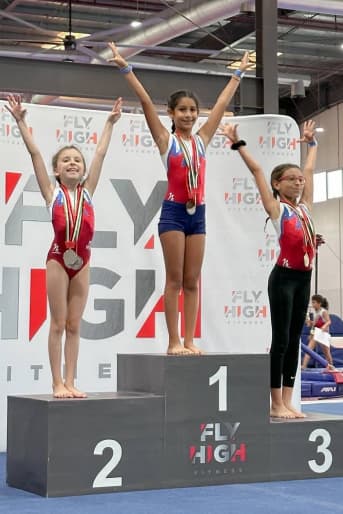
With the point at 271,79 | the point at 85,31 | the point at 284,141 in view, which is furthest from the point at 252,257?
the point at 85,31

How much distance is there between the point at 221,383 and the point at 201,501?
70cm

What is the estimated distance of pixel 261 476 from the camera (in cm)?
467

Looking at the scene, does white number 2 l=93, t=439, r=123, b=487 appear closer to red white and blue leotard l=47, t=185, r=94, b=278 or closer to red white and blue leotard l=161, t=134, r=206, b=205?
red white and blue leotard l=47, t=185, r=94, b=278

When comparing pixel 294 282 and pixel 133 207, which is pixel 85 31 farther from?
pixel 294 282

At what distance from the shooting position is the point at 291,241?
4867mm

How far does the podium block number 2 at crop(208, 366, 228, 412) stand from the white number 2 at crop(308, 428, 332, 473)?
557mm

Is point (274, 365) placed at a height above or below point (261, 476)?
above

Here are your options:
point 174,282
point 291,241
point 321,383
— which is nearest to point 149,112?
point 174,282

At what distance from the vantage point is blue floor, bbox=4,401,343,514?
385 cm

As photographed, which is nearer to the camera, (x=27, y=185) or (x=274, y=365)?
(x=274, y=365)

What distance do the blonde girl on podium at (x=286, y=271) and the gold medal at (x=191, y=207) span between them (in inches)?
16.1

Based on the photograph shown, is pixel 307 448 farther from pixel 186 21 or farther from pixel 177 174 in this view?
pixel 186 21

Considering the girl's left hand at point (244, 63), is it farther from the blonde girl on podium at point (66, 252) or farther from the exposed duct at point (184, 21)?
the exposed duct at point (184, 21)

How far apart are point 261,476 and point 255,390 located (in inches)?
17.5
